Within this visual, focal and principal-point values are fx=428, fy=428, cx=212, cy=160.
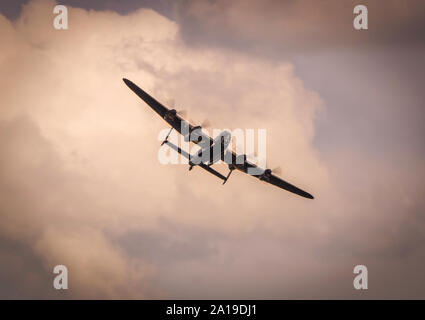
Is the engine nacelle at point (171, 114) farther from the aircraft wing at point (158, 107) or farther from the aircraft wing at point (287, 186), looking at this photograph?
the aircraft wing at point (287, 186)

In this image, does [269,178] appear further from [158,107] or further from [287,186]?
[158,107]

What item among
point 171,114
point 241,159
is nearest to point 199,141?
point 241,159

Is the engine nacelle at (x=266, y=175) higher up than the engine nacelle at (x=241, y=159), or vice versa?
the engine nacelle at (x=241, y=159)

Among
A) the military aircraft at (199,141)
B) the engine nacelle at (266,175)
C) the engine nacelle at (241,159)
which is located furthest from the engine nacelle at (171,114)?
the engine nacelle at (266,175)

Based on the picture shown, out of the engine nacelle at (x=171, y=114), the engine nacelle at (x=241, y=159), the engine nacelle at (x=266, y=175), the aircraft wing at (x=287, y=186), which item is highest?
the engine nacelle at (x=171, y=114)

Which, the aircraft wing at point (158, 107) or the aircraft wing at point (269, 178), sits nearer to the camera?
the aircraft wing at point (158, 107)

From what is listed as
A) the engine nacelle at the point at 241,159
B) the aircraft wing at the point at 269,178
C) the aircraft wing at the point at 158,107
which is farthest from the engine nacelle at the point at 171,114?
the engine nacelle at the point at 241,159

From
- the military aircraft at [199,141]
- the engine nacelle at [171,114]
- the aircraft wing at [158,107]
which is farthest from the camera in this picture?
the aircraft wing at [158,107]

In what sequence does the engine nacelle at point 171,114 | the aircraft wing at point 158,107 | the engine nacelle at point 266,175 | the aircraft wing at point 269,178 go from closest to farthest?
the engine nacelle at point 171,114 < the aircraft wing at point 158,107 < the engine nacelle at point 266,175 < the aircraft wing at point 269,178

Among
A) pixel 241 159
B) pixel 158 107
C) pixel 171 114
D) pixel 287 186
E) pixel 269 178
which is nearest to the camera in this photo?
pixel 171 114
